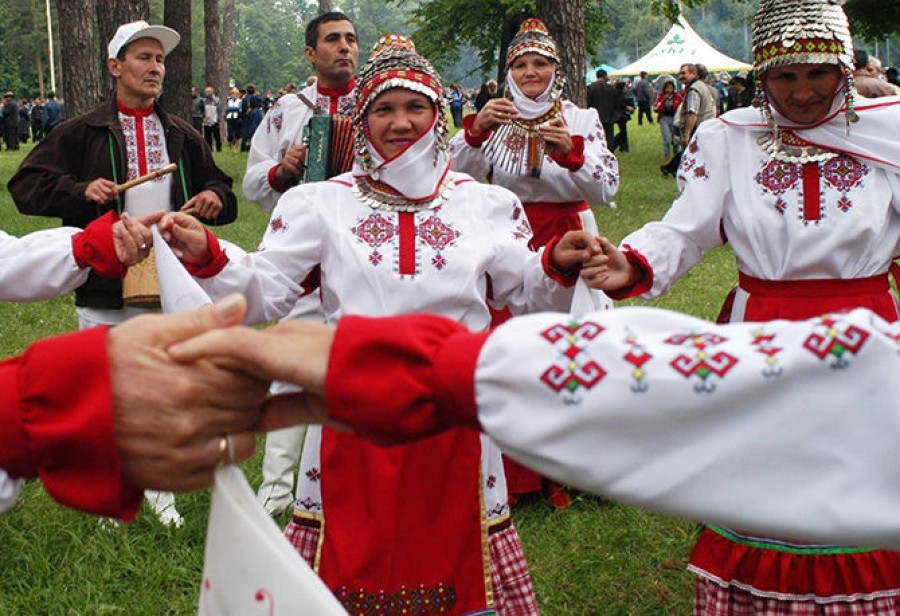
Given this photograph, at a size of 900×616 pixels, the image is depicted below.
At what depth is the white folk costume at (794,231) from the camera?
3531 millimetres

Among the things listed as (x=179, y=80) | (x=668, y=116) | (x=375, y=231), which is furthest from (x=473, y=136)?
(x=668, y=116)

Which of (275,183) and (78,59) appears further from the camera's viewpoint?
(78,59)

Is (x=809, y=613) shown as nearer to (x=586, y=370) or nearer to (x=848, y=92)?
(x=848, y=92)

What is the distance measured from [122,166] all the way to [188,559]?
6.13 feet

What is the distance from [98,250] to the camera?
3580mm

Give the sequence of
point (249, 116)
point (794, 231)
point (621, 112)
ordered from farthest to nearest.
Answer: point (249, 116) < point (621, 112) < point (794, 231)

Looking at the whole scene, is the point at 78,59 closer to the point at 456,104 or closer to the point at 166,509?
the point at 166,509

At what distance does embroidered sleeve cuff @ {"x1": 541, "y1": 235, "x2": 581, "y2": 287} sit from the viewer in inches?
141

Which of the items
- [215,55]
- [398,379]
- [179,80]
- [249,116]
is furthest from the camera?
[215,55]

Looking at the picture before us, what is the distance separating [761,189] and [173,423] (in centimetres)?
244

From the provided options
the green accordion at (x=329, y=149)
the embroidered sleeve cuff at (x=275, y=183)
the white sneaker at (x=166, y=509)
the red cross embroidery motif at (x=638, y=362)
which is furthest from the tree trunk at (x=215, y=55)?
the red cross embroidery motif at (x=638, y=362)

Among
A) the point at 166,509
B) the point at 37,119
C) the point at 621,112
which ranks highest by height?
the point at 166,509

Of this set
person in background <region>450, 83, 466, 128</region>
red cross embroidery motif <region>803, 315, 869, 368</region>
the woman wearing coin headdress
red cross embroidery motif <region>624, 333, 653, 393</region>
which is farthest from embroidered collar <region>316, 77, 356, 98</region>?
person in background <region>450, 83, 466, 128</region>

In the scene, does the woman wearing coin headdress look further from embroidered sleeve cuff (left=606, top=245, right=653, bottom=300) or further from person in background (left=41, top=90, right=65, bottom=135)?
person in background (left=41, top=90, right=65, bottom=135)
